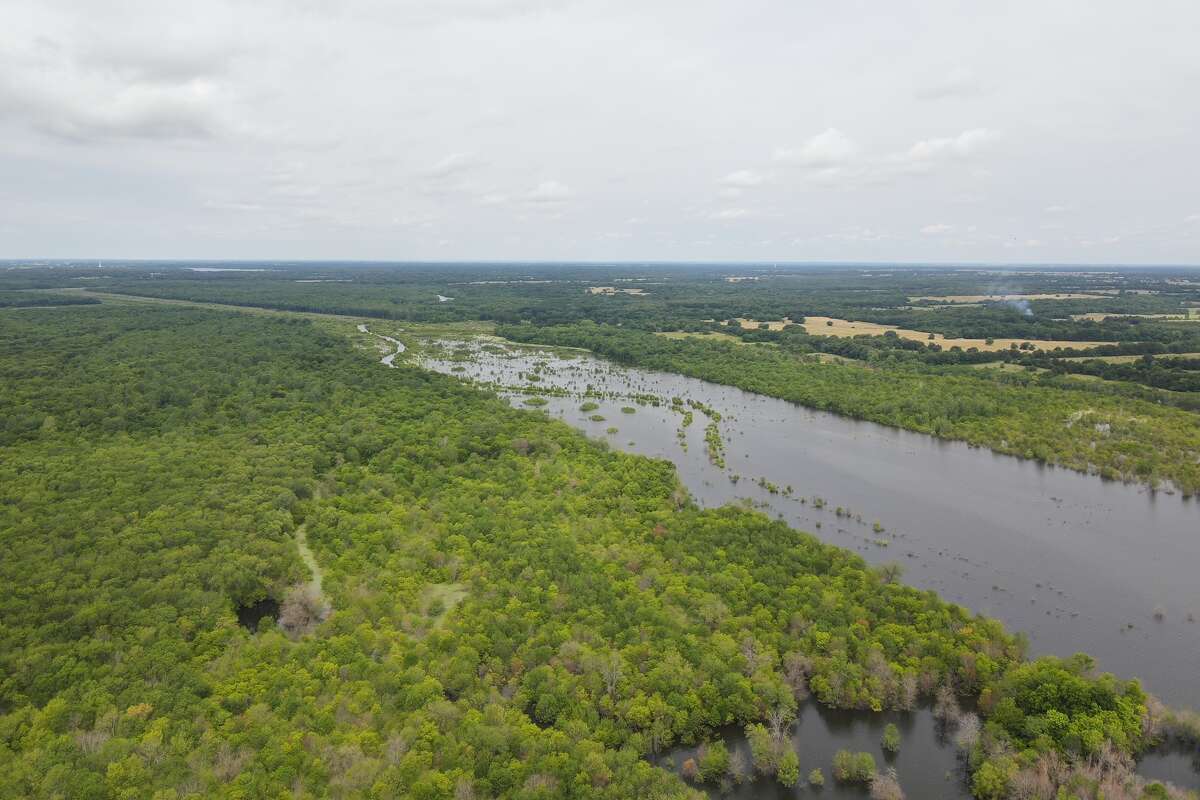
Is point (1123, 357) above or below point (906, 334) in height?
below

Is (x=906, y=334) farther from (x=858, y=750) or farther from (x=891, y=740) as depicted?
(x=858, y=750)

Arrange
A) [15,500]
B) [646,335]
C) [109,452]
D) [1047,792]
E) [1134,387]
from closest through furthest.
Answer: [1047,792]
[15,500]
[109,452]
[1134,387]
[646,335]

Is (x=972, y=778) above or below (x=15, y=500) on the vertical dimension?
below

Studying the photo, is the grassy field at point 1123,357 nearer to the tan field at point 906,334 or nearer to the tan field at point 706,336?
the tan field at point 906,334

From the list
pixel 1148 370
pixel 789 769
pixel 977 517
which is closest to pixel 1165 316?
pixel 1148 370

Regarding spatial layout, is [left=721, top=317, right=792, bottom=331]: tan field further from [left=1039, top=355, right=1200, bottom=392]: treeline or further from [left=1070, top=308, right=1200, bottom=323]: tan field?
[left=1070, top=308, right=1200, bottom=323]: tan field

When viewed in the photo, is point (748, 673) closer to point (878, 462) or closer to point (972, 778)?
point (972, 778)

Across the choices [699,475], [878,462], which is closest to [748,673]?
[699,475]
